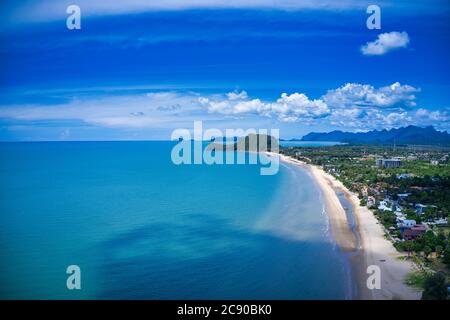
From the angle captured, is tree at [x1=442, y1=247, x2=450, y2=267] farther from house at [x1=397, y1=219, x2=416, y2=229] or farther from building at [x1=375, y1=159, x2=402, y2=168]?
building at [x1=375, y1=159, x2=402, y2=168]

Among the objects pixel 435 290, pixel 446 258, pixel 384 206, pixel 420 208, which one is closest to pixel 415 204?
pixel 420 208

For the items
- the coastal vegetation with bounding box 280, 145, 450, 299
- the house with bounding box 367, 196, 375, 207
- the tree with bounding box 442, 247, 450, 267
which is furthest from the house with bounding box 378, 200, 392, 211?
the tree with bounding box 442, 247, 450, 267

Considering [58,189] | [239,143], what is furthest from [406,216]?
[239,143]

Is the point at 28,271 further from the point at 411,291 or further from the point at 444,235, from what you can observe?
the point at 444,235

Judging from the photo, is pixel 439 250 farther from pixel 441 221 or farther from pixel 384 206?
pixel 384 206

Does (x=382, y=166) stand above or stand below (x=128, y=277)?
above
